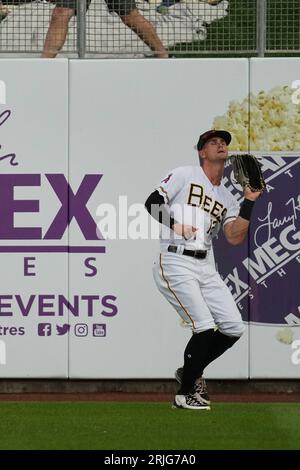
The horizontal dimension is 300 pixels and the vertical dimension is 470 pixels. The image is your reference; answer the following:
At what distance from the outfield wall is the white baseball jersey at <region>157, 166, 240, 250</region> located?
0.23m

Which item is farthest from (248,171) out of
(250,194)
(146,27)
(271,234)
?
(146,27)

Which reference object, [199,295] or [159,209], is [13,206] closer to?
[159,209]

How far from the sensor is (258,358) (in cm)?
1068

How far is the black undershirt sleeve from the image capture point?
404 inches

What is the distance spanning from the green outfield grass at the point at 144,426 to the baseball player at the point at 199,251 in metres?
0.40

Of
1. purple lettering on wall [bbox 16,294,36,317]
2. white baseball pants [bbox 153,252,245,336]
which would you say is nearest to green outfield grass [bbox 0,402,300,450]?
white baseball pants [bbox 153,252,245,336]

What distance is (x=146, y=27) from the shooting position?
1118cm

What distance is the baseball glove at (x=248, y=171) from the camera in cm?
1054

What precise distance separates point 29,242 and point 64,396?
131cm

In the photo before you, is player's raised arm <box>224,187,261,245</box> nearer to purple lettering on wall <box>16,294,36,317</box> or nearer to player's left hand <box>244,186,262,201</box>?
player's left hand <box>244,186,262,201</box>

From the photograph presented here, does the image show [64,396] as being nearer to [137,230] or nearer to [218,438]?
[137,230]

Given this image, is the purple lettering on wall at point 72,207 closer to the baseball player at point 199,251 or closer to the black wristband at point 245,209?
the baseball player at point 199,251

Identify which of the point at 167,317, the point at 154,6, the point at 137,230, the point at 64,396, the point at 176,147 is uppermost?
the point at 154,6
